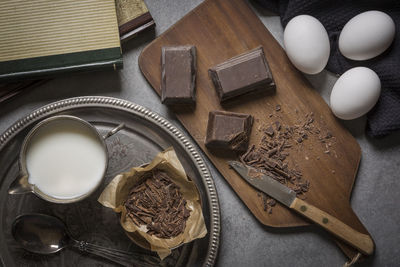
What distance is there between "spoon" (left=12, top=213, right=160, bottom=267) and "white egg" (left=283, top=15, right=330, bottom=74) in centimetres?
74

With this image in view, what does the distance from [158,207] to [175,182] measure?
9 centimetres

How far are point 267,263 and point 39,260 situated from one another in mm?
707

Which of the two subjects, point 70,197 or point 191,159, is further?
point 191,159

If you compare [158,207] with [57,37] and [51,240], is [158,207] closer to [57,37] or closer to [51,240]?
[51,240]

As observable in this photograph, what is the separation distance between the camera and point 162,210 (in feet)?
3.83

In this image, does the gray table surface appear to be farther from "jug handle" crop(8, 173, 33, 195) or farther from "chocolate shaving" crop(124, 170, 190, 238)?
"jug handle" crop(8, 173, 33, 195)

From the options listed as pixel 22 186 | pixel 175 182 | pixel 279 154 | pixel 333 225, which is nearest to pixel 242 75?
pixel 279 154

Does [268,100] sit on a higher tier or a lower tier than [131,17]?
lower

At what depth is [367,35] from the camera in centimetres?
114

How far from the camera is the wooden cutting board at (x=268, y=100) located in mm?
1255

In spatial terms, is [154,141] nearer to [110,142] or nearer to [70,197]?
[110,142]

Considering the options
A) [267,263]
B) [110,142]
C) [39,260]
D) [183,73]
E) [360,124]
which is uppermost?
[183,73]

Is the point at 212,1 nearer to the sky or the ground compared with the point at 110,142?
nearer to the sky

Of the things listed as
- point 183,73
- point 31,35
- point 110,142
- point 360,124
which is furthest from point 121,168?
point 360,124
